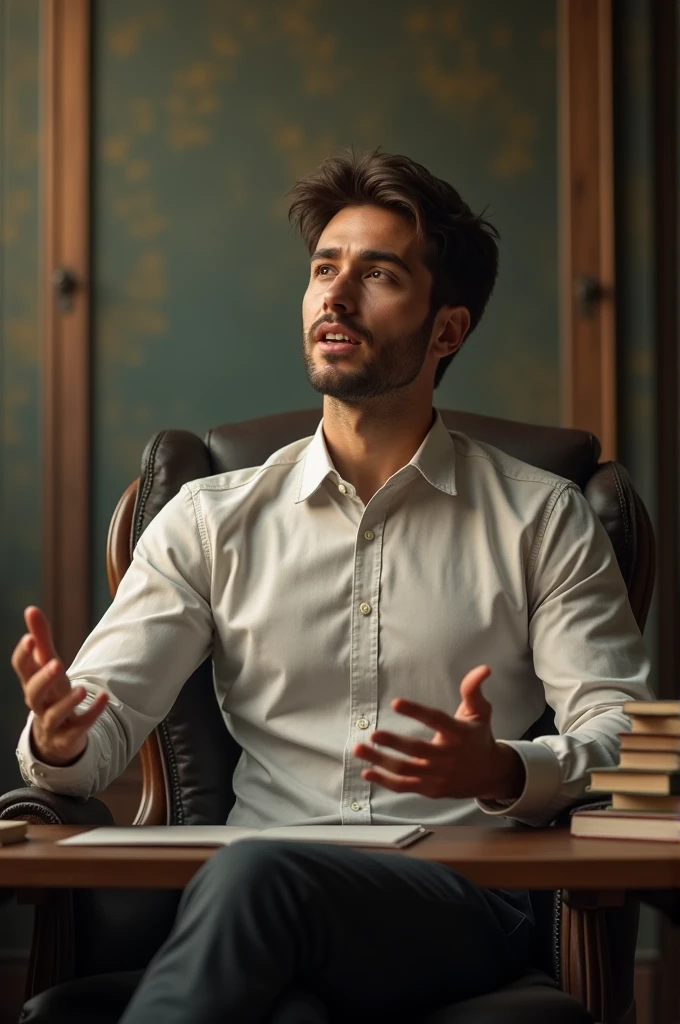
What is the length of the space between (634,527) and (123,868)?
3.50 feet

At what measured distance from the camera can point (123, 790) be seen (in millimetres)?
2801

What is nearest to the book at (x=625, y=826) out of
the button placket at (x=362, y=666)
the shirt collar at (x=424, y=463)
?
the button placket at (x=362, y=666)

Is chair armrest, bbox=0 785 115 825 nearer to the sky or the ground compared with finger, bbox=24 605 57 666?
nearer to the ground

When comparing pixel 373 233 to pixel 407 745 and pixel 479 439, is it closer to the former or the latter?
pixel 479 439

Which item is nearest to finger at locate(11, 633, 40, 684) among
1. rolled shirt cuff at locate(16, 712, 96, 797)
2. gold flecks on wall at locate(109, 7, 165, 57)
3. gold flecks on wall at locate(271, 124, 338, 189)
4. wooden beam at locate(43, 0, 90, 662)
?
rolled shirt cuff at locate(16, 712, 96, 797)

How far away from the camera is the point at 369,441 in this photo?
198 cm

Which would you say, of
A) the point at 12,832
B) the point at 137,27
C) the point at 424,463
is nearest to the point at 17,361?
the point at 137,27

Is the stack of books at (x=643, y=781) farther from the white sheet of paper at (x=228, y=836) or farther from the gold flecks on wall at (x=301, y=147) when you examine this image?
the gold flecks on wall at (x=301, y=147)

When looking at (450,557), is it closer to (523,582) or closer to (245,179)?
(523,582)

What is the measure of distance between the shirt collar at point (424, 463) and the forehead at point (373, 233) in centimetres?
28

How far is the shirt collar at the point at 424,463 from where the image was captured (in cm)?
192

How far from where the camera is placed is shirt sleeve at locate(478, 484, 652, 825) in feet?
5.15

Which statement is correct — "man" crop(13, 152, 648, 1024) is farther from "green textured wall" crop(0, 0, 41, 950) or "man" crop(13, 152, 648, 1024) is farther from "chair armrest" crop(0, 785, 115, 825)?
"green textured wall" crop(0, 0, 41, 950)

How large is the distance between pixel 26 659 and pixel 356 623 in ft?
1.81
